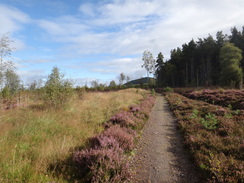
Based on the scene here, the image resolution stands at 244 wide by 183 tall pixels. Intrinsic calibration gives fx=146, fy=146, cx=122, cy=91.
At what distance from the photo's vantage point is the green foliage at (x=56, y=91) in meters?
10.4

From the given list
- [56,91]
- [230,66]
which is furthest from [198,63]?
[56,91]

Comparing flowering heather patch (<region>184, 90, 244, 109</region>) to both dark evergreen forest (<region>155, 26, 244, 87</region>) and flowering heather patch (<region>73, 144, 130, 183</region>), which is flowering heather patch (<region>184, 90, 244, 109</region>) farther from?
dark evergreen forest (<region>155, 26, 244, 87</region>)

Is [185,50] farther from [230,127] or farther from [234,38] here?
[230,127]

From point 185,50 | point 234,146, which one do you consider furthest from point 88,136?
point 185,50

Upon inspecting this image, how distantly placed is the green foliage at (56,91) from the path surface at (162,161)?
647 centimetres

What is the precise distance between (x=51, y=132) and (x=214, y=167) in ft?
18.3

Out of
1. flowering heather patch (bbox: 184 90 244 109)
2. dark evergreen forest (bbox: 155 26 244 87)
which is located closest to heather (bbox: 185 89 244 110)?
flowering heather patch (bbox: 184 90 244 109)

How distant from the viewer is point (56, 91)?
10.4 meters

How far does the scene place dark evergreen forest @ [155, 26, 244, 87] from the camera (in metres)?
53.1

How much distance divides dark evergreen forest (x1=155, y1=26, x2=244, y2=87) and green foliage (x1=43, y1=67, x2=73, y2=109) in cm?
4643

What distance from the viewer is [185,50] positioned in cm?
6328

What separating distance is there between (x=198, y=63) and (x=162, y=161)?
66.8 metres

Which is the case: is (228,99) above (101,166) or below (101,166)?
above

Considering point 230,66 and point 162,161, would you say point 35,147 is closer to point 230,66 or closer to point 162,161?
point 162,161
